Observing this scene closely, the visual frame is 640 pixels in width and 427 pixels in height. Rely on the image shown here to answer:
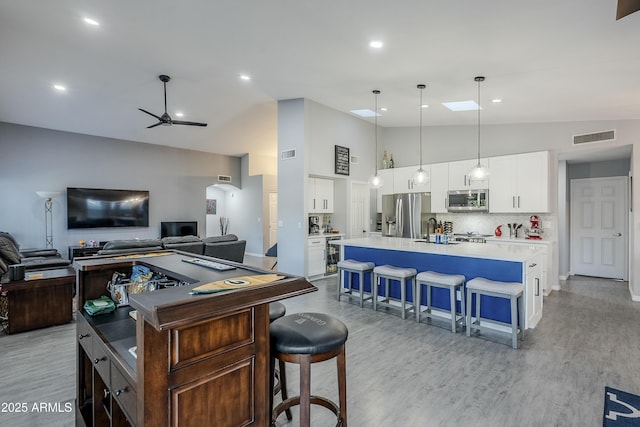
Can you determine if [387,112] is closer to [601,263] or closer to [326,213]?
[326,213]

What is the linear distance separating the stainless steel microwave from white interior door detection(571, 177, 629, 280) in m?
2.33

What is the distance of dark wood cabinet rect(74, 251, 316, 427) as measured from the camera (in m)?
1.10

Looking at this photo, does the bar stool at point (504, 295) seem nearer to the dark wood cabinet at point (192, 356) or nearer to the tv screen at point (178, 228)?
the dark wood cabinet at point (192, 356)

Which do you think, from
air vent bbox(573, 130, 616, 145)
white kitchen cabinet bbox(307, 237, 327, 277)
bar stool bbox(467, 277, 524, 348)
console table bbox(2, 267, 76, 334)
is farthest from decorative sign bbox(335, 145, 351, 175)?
console table bbox(2, 267, 76, 334)

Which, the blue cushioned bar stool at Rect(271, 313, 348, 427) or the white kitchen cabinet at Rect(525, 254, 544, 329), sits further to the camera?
the white kitchen cabinet at Rect(525, 254, 544, 329)

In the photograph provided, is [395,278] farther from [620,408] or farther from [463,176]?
[463,176]

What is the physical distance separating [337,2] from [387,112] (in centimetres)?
382

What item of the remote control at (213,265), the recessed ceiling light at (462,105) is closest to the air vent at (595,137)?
the recessed ceiling light at (462,105)

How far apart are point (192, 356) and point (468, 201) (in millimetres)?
6289

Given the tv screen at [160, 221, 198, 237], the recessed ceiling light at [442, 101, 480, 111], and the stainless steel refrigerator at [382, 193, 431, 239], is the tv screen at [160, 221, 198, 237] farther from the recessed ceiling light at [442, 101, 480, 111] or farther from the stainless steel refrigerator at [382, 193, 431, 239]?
the recessed ceiling light at [442, 101, 480, 111]

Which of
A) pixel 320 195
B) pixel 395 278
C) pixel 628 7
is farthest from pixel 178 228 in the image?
pixel 628 7

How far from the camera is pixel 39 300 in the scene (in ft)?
12.6

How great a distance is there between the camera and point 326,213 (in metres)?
7.42

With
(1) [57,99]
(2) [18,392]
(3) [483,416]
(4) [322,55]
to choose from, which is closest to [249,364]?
(3) [483,416]
